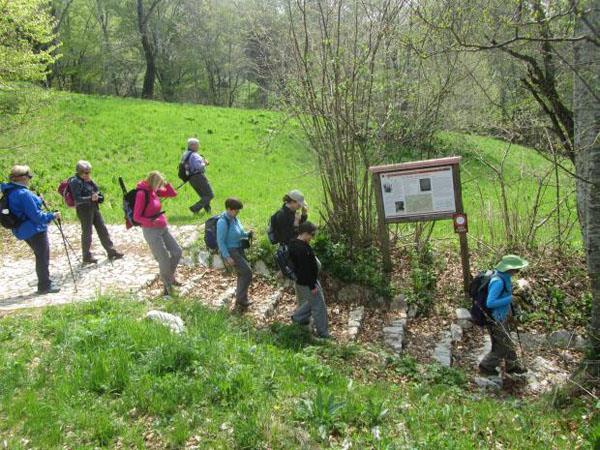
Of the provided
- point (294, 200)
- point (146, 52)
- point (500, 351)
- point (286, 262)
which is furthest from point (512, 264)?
point (146, 52)

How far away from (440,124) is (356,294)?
3245 mm

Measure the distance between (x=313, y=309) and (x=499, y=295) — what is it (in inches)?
88.8

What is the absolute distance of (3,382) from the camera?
198 inches

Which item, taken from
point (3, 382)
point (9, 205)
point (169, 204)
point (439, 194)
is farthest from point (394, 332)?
point (169, 204)

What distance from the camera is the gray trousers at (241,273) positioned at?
287 inches

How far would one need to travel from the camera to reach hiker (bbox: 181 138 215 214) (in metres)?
11.3

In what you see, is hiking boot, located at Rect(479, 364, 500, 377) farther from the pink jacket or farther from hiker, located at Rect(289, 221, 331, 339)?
the pink jacket

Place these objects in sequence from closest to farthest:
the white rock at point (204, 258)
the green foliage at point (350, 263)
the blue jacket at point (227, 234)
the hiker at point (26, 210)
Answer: the blue jacket at point (227, 234)
the hiker at point (26, 210)
the green foliage at point (350, 263)
the white rock at point (204, 258)

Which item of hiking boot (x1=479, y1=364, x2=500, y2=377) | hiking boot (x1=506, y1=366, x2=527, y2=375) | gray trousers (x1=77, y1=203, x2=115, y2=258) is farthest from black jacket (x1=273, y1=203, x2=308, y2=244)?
gray trousers (x1=77, y1=203, x2=115, y2=258)

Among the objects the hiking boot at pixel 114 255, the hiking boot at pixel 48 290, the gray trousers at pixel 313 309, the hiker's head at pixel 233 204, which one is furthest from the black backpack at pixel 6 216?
the gray trousers at pixel 313 309

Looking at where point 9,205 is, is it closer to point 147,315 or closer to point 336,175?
point 147,315

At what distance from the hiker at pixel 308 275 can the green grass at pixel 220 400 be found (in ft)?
2.36

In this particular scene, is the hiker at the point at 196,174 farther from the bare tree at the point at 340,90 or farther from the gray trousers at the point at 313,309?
the gray trousers at the point at 313,309

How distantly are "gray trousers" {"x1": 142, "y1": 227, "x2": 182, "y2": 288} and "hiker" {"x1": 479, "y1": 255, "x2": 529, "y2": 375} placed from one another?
13.9 ft
